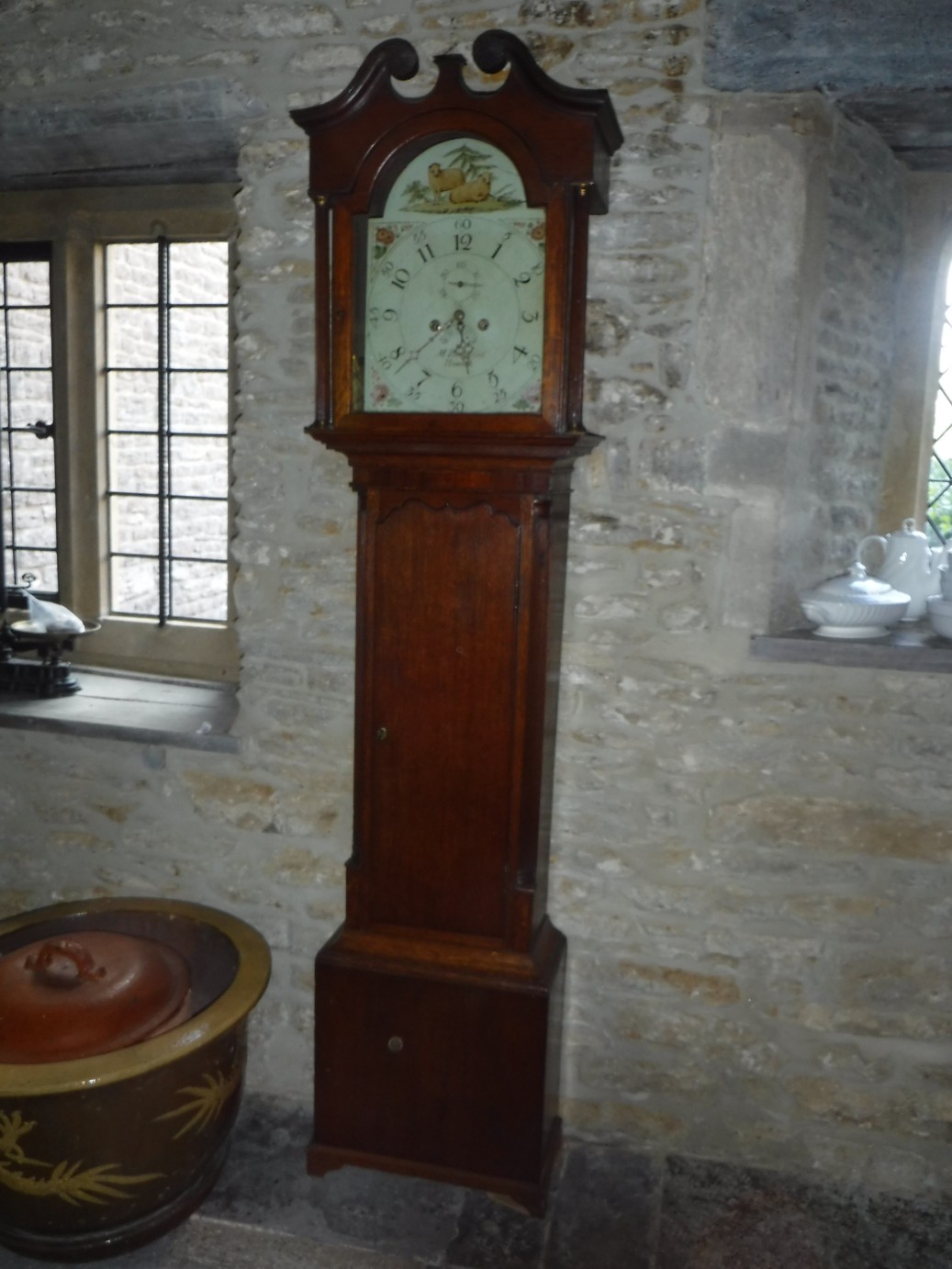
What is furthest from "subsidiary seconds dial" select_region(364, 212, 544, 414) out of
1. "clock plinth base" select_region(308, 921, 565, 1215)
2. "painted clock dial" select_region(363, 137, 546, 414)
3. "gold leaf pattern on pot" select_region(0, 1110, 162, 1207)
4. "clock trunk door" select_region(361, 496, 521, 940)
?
"gold leaf pattern on pot" select_region(0, 1110, 162, 1207)

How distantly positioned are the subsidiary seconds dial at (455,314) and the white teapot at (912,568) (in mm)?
1056

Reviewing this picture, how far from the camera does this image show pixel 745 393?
2268 mm

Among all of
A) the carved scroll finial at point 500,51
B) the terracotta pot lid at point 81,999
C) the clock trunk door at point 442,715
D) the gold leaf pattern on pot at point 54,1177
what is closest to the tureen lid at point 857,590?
the clock trunk door at point 442,715

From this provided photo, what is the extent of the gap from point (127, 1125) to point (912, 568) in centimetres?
208

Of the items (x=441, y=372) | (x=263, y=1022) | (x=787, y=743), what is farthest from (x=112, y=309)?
(x=787, y=743)

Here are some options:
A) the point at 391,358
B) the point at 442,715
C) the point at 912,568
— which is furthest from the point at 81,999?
the point at 912,568

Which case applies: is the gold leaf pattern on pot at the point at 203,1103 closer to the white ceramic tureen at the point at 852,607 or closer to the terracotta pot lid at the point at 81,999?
the terracotta pot lid at the point at 81,999

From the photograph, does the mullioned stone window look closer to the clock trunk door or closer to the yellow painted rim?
the yellow painted rim

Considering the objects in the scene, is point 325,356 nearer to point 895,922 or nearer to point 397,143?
point 397,143

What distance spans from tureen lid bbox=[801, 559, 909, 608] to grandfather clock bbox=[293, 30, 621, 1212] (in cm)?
58

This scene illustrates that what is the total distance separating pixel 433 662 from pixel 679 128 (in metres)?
1.23

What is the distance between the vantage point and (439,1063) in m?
2.32

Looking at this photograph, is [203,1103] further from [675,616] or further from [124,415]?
[124,415]

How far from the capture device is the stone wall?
7.38 ft
